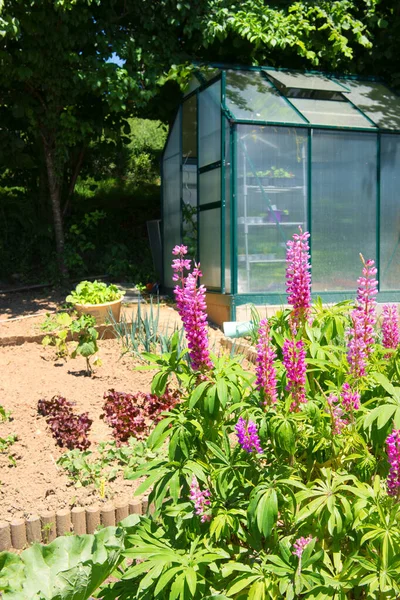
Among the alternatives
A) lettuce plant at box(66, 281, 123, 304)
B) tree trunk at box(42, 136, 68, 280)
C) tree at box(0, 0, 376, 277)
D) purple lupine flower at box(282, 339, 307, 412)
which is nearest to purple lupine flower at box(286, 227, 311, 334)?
purple lupine flower at box(282, 339, 307, 412)

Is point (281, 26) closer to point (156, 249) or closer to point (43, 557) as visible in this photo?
point (156, 249)

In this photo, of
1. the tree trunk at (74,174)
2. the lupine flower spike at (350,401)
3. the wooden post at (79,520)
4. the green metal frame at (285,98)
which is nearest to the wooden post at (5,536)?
the wooden post at (79,520)

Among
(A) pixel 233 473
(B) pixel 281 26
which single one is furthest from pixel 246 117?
(A) pixel 233 473

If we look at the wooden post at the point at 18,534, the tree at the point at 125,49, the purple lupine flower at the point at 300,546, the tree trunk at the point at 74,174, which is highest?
the tree at the point at 125,49

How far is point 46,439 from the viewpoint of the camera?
3912 millimetres

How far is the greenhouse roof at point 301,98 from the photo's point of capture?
8305 mm

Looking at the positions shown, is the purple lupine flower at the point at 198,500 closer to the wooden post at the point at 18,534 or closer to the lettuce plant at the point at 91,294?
the wooden post at the point at 18,534

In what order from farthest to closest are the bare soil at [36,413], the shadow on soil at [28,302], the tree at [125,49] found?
the tree at [125,49] → the shadow on soil at [28,302] → the bare soil at [36,413]

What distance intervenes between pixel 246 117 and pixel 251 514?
7018mm

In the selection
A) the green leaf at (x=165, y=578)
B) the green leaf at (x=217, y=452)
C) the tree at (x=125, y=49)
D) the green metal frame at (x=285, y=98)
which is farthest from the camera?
the tree at (x=125, y=49)

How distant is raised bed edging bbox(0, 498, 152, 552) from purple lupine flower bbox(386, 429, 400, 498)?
1.74 m

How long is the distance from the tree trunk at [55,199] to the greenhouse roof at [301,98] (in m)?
2.47

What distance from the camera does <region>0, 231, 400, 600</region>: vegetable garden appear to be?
5.46ft

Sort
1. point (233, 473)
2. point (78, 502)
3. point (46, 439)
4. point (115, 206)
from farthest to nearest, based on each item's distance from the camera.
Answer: point (115, 206)
point (46, 439)
point (78, 502)
point (233, 473)
